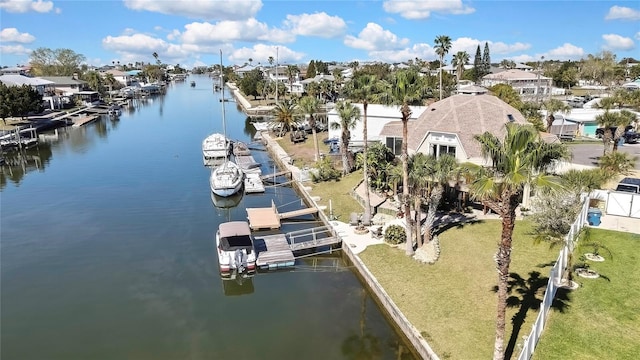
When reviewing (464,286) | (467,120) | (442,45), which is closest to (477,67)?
(442,45)

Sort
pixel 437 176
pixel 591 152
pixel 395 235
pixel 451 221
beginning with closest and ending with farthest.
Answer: pixel 437 176
pixel 395 235
pixel 451 221
pixel 591 152

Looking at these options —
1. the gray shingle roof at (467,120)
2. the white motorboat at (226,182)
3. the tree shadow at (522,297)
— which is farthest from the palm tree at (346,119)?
→ the tree shadow at (522,297)

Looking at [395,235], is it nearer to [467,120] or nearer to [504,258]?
[504,258]

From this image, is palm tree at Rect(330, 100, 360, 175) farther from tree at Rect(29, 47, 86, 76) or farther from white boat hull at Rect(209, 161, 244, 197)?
tree at Rect(29, 47, 86, 76)

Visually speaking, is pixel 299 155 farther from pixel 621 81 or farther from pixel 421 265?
pixel 621 81

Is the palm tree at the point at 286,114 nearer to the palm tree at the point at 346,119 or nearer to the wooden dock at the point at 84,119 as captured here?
the palm tree at the point at 346,119

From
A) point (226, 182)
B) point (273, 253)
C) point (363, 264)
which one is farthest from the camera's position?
point (226, 182)
